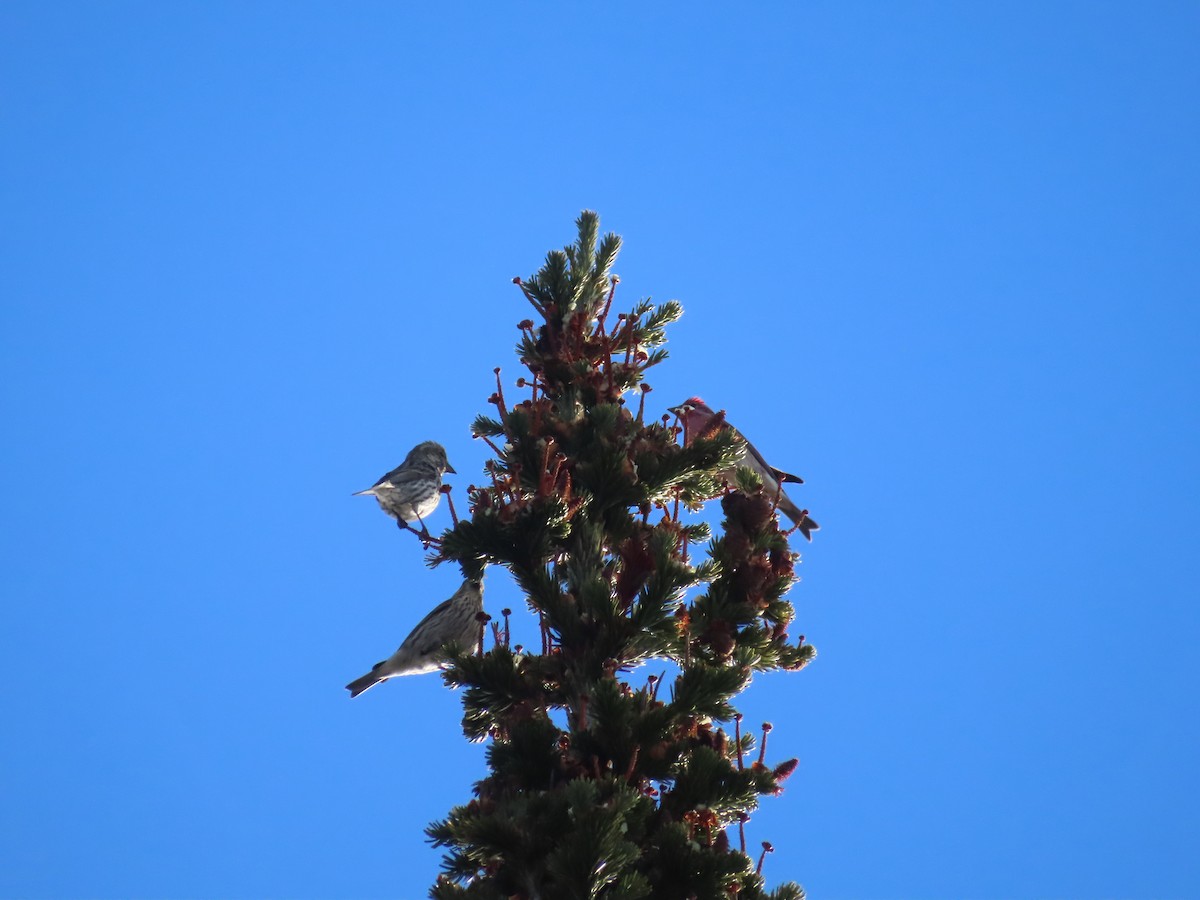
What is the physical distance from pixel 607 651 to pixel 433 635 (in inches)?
108

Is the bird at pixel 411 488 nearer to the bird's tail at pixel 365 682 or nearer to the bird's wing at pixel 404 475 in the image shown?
the bird's wing at pixel 404 475

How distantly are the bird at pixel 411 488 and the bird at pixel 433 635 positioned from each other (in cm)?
238

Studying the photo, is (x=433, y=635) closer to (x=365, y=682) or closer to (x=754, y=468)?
(x=365, y=682)

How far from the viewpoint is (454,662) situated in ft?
14.5

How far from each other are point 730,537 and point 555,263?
6.14 feet

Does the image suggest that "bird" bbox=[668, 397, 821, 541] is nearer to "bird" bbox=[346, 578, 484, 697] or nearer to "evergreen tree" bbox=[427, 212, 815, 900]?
"evergreen tree" bbox=[427, 212, 815, 900]

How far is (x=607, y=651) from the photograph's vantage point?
14.0 ft

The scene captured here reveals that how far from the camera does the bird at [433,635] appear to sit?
652 centimetres

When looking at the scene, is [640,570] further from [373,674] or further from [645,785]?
[373,674]

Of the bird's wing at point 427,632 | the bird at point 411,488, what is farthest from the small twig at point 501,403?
the bird at point 411,488

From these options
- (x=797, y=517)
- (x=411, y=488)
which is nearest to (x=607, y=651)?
(x=797, y=517)

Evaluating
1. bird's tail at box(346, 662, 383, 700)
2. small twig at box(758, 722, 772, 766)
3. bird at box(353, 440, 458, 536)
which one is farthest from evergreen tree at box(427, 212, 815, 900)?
A: bird at box(353, 440, 458, 536)

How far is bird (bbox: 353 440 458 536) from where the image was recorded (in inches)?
382

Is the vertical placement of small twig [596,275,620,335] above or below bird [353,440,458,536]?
below
